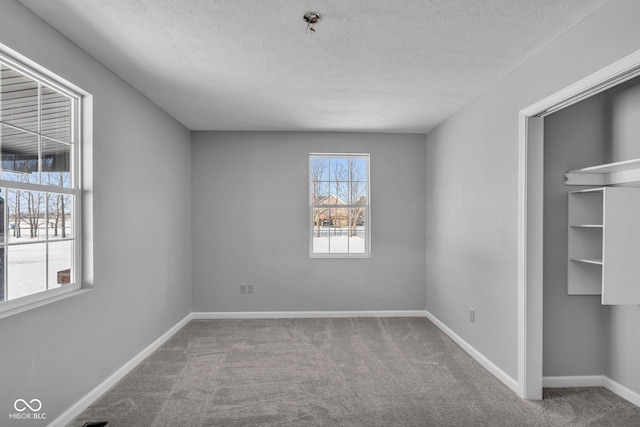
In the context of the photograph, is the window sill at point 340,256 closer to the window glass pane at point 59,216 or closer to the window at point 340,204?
the window at point 340,204

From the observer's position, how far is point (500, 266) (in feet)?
10.7

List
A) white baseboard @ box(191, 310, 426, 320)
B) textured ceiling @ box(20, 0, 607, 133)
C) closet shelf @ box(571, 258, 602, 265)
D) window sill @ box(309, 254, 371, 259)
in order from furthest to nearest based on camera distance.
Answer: window sill @ box(309, 254, 371, 259) → white baseboard @ box(191, 310, 426, 320) → closet shelf @ box(571, 258, 602, 265) → textured ceiling @ box(20, 0, 607, 133)

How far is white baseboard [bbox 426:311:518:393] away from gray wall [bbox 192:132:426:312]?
81 centimetres

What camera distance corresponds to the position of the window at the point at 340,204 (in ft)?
17.3

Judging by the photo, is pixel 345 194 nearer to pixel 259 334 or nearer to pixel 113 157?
pixel 259 334

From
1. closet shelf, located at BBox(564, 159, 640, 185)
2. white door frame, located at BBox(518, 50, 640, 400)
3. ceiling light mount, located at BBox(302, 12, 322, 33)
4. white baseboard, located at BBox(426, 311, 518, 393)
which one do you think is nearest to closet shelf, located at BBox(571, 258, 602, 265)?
white door frame, located at BBox(518, 50, 640, 400)

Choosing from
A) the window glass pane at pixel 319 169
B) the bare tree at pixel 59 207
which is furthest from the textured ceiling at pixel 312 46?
the window glass pane at pixel 319 169

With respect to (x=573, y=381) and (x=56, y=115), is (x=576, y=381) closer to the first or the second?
(x=573, y=381)

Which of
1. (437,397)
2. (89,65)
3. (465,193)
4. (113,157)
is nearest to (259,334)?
(437,397)

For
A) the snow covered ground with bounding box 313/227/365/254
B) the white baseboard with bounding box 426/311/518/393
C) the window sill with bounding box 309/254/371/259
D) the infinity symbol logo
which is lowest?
the white baseboard with bounding box 426/311/518/393

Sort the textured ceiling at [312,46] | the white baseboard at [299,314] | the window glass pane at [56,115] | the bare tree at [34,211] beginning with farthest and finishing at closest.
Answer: the white baseboard at [299,314]
the window glass pane at [56,115]
the bare tree at [34,211]
the textured ceiling at [312,46]

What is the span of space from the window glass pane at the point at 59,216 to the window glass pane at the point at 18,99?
489mm

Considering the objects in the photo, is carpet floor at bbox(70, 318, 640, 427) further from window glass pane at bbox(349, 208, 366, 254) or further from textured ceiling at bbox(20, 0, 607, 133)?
textured ceiling at bbox(20, 0, 607, 133)

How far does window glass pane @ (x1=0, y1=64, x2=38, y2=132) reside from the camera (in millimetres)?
2084
